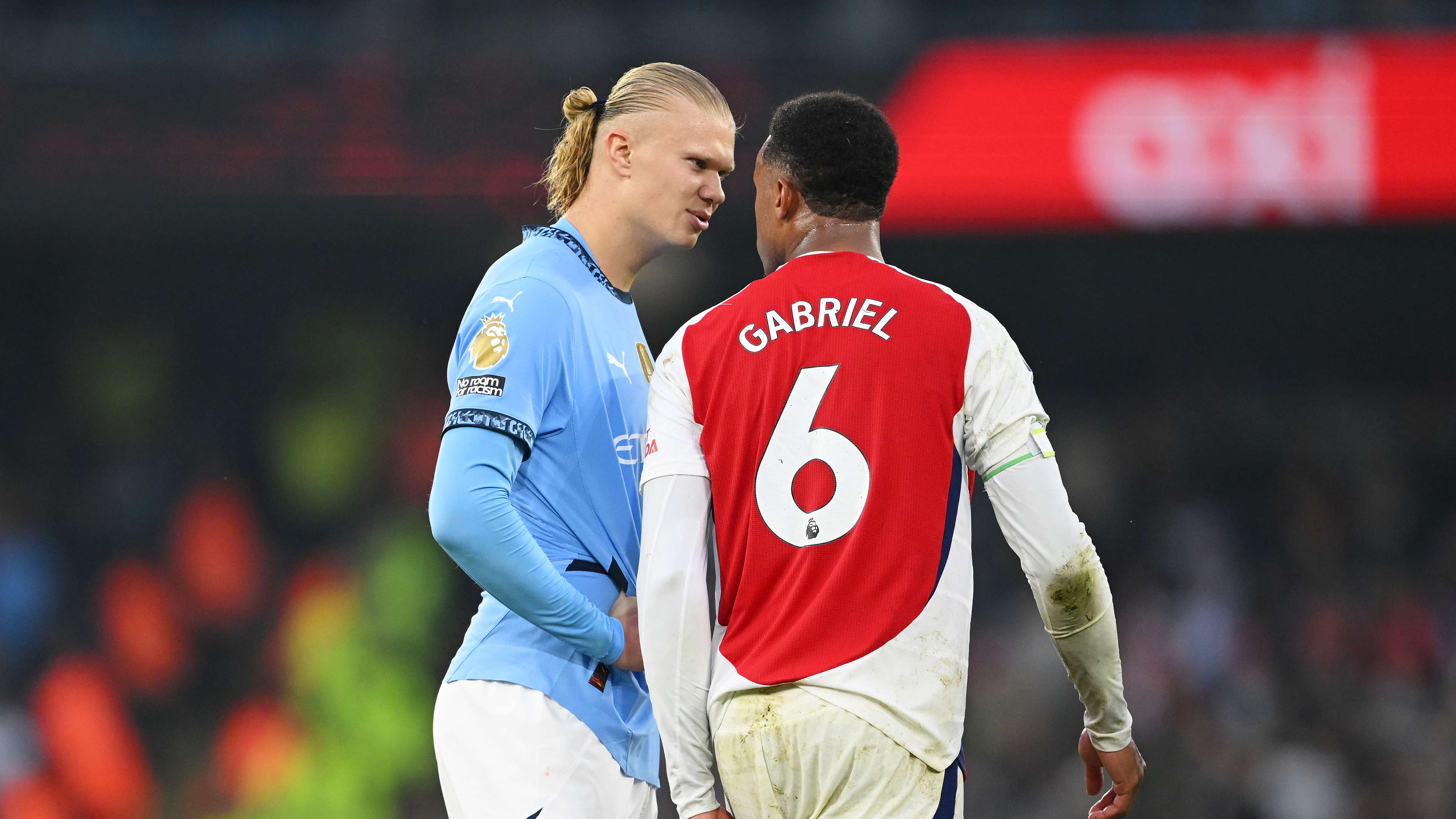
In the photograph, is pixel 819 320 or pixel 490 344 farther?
pixel 490 344

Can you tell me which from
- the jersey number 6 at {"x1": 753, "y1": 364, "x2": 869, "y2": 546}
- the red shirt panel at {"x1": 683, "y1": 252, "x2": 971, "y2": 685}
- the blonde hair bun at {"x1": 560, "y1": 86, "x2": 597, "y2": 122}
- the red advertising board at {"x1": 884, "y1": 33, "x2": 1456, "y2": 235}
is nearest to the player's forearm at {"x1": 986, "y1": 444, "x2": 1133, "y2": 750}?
the red shirt panel at {"x1": 683, "y1": 252, "x2": 971, "y2": 685}

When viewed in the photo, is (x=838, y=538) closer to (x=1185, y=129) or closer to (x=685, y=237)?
(x=685, y=237)

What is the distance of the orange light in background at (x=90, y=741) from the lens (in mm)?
8969

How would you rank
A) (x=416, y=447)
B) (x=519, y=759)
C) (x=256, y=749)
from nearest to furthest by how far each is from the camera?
(x=519, y=759) < (x=256, y=749) < (x=416, y=447)

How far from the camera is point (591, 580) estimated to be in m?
2.47

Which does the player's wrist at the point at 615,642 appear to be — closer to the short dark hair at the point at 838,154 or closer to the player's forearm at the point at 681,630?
the player's forearm at the point at 681,630

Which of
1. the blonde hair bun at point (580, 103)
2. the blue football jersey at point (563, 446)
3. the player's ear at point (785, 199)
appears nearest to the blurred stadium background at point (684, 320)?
the blonde hair bun at point (580, 103)

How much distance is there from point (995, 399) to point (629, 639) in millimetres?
740

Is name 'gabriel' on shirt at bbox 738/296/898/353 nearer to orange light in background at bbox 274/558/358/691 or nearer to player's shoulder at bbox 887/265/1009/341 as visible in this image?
player's shoulder at bbox 887/265/1009/341

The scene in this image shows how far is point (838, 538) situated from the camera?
84.3 inches

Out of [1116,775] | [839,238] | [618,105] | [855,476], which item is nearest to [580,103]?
[618,105]

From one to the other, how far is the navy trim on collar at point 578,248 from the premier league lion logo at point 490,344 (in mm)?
279

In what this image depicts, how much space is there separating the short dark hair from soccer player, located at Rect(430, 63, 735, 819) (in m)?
0.40

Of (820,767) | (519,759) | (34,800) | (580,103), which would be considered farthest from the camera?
(34,800)
